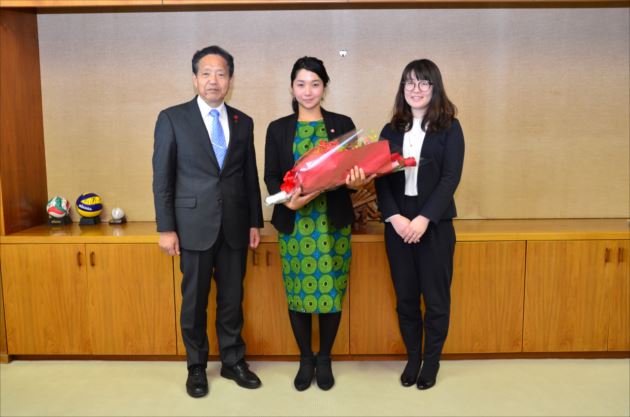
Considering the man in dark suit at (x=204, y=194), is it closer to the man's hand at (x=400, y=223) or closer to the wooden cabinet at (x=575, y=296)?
the man's hand at (x=400, y=223)

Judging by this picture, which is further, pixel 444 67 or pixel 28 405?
pixel 444 67

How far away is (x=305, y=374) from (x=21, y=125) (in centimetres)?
216

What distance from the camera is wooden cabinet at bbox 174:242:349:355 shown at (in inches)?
120

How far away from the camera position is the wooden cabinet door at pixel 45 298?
10.0 feet

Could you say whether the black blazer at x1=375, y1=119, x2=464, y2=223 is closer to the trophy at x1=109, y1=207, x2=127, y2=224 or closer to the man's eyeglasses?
the man's eyeglasses

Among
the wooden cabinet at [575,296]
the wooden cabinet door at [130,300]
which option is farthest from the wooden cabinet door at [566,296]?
the wooden cabinet door at [130,300]

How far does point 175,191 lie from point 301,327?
2.90ft

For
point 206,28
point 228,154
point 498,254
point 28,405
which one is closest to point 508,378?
point 498,254

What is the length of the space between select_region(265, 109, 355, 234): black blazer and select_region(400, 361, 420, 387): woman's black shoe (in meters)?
0.81

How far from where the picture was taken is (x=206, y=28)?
11.2ft

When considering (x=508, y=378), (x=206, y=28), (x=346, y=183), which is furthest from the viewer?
(x=206, y=28)

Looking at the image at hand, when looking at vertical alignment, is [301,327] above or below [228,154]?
below

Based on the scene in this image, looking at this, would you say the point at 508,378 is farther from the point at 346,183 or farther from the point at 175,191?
the point at 175,191

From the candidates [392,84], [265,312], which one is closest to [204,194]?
[265,312]
